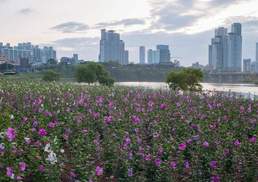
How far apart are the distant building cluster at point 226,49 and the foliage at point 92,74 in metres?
115

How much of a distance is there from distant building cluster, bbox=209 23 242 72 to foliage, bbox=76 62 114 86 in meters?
115

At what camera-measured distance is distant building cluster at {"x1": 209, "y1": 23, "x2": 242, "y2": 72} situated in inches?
6550

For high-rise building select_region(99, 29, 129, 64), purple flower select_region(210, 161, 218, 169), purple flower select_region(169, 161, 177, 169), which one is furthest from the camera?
high-rise building select_region(99, 29, 129, 64)

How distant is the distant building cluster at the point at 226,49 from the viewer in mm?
166375

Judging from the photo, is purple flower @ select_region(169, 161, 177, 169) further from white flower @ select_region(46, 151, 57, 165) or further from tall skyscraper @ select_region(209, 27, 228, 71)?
tall skyscraper @ select_region(209, 27, 228, 71)

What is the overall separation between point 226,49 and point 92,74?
419 ft

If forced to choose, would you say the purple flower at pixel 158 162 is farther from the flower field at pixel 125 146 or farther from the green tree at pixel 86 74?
the green tree at pixel 86 74

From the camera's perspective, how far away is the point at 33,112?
22.8ft

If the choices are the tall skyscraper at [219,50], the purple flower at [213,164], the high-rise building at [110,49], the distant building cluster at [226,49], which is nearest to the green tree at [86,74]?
the purple flower at [213,164]

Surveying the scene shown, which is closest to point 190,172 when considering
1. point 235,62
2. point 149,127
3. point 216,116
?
point 149,127

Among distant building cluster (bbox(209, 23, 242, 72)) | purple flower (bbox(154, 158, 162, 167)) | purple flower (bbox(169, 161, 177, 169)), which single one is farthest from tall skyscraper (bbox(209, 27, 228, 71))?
purple flower (bbox(169, 161, 177, 169))

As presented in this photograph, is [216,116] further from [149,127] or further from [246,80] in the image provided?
[246,80]

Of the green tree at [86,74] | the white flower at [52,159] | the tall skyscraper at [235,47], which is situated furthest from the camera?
the tall skyscraper at [235,47]

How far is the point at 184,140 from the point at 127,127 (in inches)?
41.4
